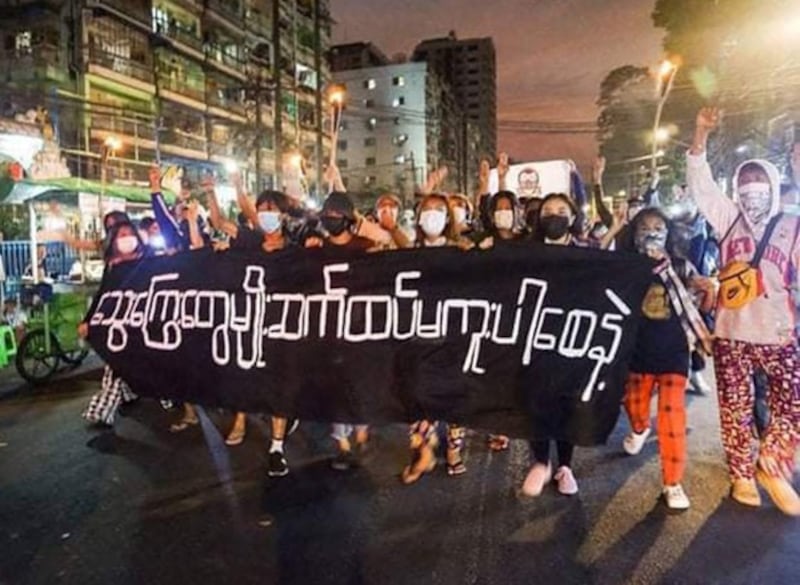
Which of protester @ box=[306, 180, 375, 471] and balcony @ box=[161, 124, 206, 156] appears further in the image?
balcony @ box=[161, 124, 206, 156]

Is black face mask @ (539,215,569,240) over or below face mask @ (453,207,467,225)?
below

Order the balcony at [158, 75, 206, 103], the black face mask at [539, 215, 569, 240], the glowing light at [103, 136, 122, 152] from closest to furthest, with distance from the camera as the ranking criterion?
the black face mask at [539, 215, 569, 240] → the glowing light at [103, 136, 122, 152] → the balcony at [158, 75, 206, 103]

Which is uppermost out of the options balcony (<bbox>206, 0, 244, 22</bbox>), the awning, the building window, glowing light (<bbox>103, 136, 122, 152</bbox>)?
balcony (<bbox>206, 0, 244, 22</bbox>)

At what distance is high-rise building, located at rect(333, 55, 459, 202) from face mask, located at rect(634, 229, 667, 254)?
67314 mm

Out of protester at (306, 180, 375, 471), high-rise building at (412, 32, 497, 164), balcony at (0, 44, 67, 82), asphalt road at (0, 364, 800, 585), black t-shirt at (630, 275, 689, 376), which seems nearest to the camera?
asphalt road at (0, 364, 800, 585)

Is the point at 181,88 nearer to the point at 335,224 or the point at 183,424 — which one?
the point at 183,424

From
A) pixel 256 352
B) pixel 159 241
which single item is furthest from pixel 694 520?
pixel 159 241

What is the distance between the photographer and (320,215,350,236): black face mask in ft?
14.0

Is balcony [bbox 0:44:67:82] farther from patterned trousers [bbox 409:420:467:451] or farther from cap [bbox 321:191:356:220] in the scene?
patterned trousers [bbox 409:420:467:451]

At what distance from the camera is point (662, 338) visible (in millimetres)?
3912

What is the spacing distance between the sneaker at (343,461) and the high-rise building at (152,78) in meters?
15.8

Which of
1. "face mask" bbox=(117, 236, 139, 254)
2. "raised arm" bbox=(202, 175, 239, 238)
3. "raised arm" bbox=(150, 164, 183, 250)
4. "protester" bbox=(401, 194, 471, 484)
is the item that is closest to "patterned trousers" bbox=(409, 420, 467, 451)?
"protester" bbox=(401, 194, 471, 484)

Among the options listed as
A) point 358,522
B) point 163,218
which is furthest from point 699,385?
point 163,218

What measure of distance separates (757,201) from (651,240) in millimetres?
642
